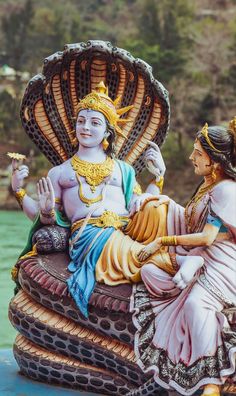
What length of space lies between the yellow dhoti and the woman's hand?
0.06 feet

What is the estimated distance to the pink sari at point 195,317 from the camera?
9.89 feet

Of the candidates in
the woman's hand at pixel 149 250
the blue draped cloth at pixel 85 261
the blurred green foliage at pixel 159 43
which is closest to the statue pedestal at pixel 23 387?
the blue draped cloth at pixel 85 261

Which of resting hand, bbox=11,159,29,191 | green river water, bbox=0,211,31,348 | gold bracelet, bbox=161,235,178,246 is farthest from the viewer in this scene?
green river water, bbox=0,211,31,348

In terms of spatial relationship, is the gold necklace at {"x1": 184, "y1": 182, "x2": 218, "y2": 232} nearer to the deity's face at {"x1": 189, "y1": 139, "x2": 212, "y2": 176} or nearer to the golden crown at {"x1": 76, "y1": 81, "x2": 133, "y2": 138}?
the deity's face at {"x1": 189, "y1": 139, "x2": 212, "y2": 176}

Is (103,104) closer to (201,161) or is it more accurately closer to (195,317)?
(201,161)

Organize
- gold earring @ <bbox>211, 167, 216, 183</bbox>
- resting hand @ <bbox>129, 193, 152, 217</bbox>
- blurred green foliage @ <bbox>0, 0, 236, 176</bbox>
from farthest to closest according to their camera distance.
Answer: blurred green foliage @ <bbox>0, 0, 236, 176</bbox>
resting hand @ <bbox>129, 193, 152, 217</bbox>
gold earring @ <bbox>211, 167, 216, 183</bbox>

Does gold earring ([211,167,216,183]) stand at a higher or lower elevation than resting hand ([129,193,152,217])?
higher

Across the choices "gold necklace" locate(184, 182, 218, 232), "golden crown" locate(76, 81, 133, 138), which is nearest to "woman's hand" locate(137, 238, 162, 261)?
"gold necklace" locate(184, 182, 218, 232)

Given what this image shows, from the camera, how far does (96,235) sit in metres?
3.51

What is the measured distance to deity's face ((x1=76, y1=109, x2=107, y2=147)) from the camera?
146 inches

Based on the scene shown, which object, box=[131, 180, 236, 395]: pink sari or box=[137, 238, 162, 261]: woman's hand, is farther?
box=[137, 238, 162, 261]: woman's hand

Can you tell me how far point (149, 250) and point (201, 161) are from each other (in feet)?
1.35

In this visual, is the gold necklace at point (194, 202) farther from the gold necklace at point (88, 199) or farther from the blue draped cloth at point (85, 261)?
the gold necklace at point (88, 199)

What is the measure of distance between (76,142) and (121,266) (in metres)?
0.80
